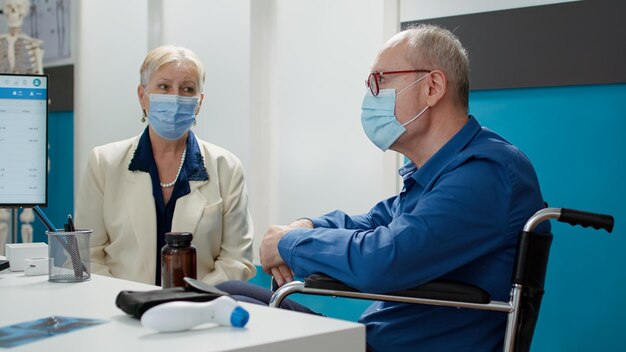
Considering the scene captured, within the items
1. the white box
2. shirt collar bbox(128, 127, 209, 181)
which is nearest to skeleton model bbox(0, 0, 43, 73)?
shirt collar bbox(128, 127, 209, 181)

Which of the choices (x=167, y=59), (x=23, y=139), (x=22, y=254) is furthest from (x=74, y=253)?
(x=167, y=59)

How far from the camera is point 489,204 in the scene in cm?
179

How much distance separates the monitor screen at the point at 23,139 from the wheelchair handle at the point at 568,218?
1.21m

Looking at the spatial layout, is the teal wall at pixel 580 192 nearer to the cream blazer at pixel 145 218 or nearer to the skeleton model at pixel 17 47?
the cream blazer at pixel 145 218

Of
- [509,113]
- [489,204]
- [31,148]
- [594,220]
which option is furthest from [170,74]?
[594,220]

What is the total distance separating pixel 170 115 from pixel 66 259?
1250 mm

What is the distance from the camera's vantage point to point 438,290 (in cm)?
170

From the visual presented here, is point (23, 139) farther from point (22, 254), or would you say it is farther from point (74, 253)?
point (74, 253)

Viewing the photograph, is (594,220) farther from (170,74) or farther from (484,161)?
(170,74)

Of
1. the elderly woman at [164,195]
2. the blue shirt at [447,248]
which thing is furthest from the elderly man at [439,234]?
the elderly woman at [164,195]

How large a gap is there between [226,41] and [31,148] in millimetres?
2453

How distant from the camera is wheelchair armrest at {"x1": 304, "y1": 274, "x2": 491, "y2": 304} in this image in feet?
5.47

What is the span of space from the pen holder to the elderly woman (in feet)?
3.26

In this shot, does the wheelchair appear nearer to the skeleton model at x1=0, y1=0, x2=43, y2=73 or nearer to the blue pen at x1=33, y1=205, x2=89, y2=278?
the blue pen at x1=33, y1=205, x2=89, y2=278
